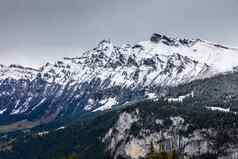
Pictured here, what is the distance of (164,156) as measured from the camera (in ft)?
624
